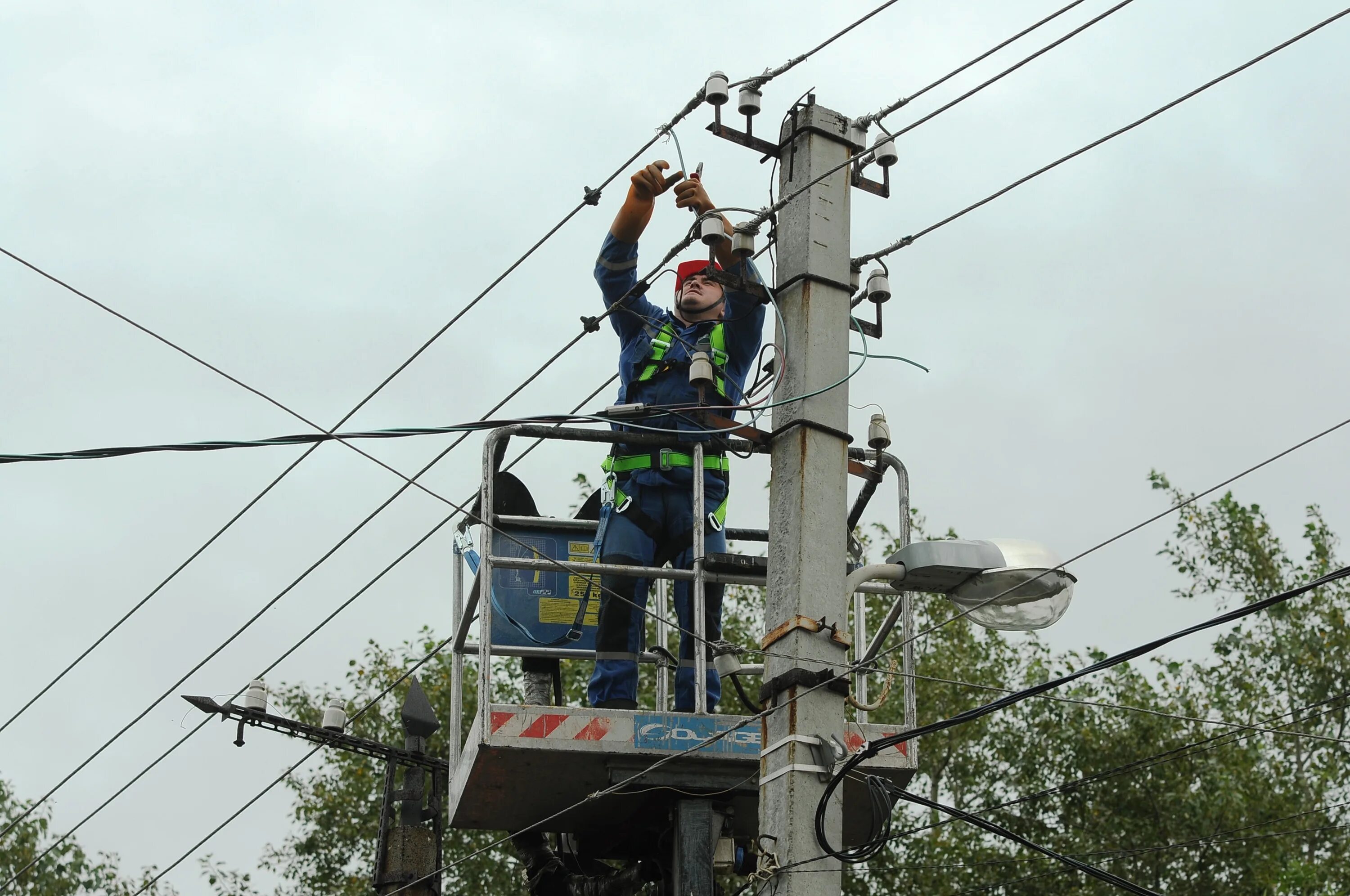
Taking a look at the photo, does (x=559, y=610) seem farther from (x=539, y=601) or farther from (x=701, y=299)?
(x=701, y=299)

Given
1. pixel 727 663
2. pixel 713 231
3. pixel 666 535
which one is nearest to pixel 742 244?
pixel 713 231

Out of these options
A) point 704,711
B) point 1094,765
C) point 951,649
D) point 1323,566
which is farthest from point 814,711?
point 1323,566

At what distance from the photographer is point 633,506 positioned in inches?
334

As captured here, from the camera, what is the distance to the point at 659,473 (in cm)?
845

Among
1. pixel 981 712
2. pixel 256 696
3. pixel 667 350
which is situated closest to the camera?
pixel 981 712

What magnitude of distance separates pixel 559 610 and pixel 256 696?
5.21 metres

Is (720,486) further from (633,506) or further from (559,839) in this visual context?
(559,839)

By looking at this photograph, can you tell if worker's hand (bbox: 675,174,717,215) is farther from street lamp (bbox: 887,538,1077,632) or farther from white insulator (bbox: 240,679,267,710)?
white insulator (bbox: 240,679,267,710)

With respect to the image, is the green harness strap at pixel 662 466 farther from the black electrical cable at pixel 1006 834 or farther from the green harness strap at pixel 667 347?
the black electrical cable at pixel 1006 834

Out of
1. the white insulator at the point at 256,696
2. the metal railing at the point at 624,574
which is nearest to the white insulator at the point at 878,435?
the metal railing at the point at 624,574

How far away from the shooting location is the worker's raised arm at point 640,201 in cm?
866

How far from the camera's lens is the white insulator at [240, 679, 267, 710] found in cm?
1339

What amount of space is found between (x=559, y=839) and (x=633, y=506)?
73.6 inches

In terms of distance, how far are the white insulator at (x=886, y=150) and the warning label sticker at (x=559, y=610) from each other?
2772 mm
